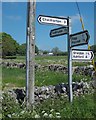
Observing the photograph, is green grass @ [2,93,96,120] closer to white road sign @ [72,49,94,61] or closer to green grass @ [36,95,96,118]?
green grass @ [36,95,96,118]

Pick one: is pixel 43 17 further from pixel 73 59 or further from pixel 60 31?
pixel 73 59

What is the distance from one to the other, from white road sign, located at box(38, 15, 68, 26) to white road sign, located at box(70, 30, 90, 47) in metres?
0.47

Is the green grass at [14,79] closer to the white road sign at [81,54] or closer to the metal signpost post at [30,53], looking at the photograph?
the metal signpost post at [30,53]

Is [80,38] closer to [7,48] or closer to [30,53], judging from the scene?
[30,53]

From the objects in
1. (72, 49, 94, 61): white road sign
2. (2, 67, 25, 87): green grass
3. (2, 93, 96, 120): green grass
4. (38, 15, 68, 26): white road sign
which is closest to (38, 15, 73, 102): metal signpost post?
(38, 15, 68, 26): white road sign

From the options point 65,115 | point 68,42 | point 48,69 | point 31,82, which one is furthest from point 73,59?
point 48,69

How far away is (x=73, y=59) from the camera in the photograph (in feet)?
27.8

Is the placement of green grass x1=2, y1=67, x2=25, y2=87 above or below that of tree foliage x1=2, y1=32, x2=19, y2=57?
below

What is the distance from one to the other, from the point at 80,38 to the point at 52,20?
3.12 feet

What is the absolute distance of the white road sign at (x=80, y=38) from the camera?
7.89 metres

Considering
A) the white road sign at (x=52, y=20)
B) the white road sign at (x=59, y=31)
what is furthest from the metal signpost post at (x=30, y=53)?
the white road sign at (x=59, y=31)

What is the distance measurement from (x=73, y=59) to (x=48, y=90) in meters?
1.78

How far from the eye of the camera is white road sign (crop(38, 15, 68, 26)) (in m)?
8.21

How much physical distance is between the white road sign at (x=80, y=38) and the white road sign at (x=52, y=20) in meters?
0.47
